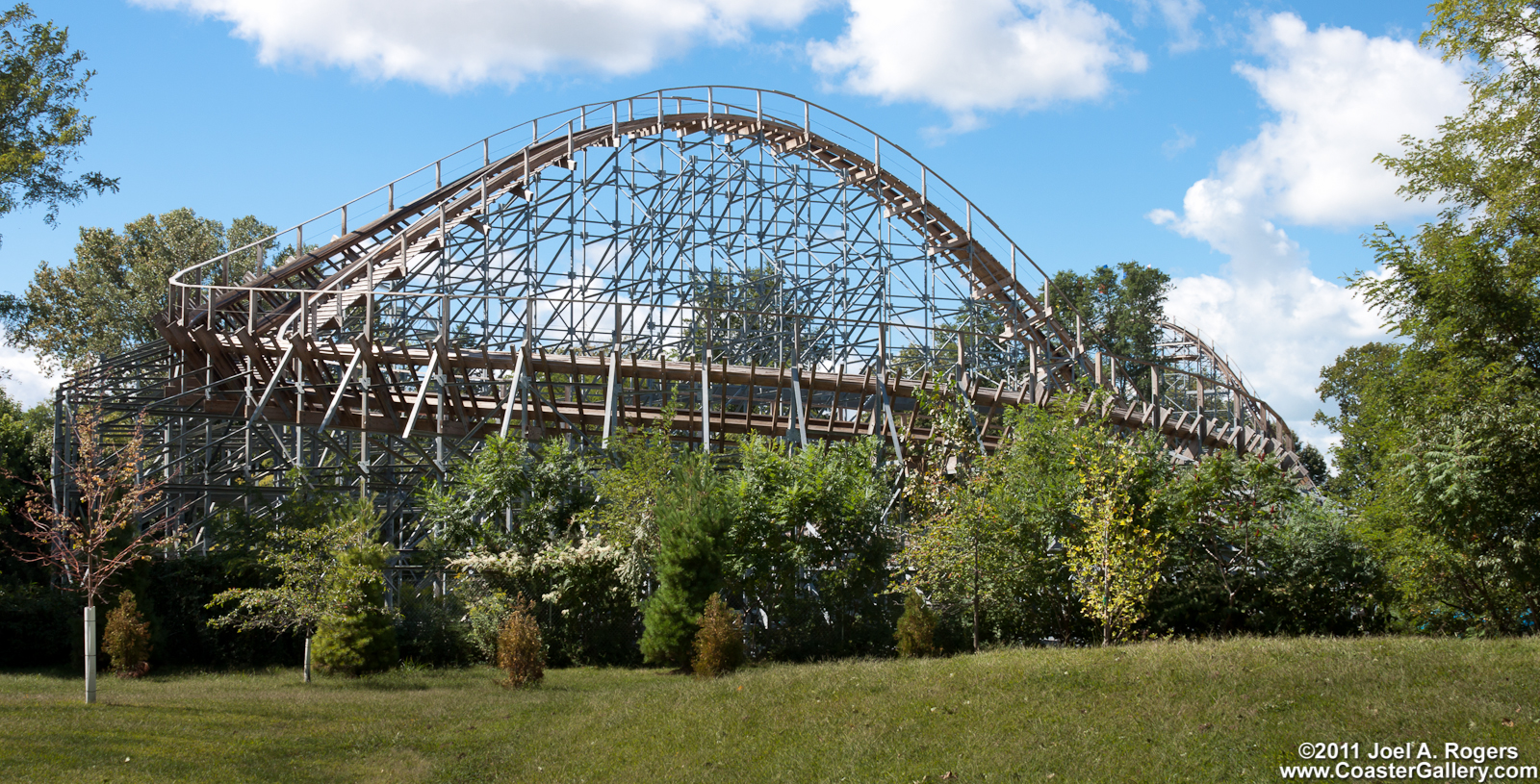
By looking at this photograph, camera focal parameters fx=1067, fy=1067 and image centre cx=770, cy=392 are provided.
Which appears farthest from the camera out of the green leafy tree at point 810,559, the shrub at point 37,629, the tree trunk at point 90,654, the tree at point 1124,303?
the tree at point 1124,303

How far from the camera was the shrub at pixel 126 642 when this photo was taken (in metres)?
13.9

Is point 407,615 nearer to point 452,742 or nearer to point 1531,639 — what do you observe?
point 452,742

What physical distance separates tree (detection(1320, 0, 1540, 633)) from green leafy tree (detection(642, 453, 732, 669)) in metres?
9.06

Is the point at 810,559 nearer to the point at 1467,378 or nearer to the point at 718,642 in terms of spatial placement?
the point at 718,642

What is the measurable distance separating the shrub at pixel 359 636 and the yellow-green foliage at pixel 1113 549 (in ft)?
29.2

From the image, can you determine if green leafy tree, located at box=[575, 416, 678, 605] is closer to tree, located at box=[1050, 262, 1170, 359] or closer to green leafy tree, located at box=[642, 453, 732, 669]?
green leafy tree, located at box=[642, 453, 732, 669]

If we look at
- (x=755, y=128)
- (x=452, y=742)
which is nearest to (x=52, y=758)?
(x=452, y=742)

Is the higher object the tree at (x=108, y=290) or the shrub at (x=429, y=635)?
the tree at (x=108, y=290)

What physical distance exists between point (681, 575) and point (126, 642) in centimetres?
728

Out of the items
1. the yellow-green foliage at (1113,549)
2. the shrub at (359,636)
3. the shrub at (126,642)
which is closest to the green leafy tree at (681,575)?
the shrub at (359,636)

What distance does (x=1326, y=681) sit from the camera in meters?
9.21

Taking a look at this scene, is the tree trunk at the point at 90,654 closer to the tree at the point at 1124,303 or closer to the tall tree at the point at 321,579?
the tall tree at the point at 321,579

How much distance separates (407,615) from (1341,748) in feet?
40.5

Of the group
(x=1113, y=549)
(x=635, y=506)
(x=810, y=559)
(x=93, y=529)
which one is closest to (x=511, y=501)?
(x=635, y=506)
